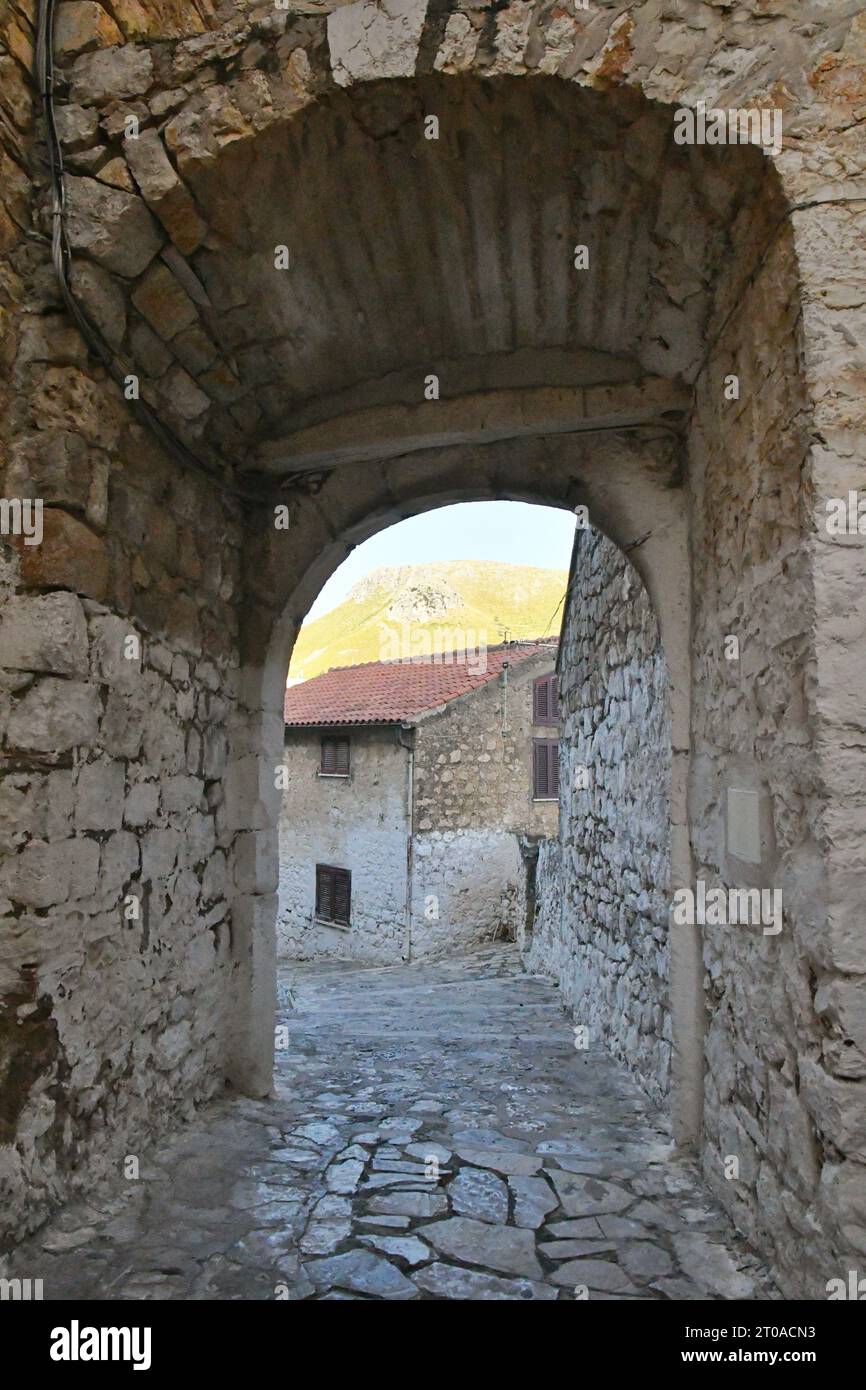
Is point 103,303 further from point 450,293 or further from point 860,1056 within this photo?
point 860,1056

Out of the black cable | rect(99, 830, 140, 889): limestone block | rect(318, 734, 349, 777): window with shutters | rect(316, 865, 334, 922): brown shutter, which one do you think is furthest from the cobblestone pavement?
rect(316, 865, 334, 922): brown shutter

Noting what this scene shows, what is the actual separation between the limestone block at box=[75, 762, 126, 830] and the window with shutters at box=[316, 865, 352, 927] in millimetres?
12034

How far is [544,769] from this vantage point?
48.0 ft

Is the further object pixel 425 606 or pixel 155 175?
Answer: pixel 425 606

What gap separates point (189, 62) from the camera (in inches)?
86.7

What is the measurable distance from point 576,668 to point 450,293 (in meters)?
3.54

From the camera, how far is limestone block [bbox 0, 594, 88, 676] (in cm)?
217

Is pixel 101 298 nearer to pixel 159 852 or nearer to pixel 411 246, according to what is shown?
pixel 411 246

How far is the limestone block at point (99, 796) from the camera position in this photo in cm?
236

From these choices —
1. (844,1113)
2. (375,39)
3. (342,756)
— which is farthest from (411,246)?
(342,756)

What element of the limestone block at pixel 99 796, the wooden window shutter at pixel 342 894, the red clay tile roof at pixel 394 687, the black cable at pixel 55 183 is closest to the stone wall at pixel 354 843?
the wooden window shutter at pixel 342 894

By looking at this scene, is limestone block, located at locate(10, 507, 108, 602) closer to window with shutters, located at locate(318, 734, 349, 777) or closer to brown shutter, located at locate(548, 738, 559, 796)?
window with shutters, located at locate(318, 734, 349, 777)

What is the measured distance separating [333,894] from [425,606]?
45.9 metres
